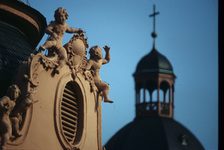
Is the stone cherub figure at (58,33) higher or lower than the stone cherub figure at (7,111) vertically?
higher

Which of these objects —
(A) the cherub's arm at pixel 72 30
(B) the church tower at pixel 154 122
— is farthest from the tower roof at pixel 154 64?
(A) the cherub's arm at pixel 72 30

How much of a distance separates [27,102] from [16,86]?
0.57m

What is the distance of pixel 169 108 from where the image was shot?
439 feet

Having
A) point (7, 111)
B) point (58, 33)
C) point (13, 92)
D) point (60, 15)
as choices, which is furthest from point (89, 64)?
point (7, 111)

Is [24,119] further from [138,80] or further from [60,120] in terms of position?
[138,80]

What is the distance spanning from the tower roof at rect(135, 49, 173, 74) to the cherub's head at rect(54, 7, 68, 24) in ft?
290

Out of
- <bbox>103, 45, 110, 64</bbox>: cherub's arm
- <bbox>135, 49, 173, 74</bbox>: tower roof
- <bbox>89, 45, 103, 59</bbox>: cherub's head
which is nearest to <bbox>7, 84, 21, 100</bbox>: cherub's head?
<bbox>89, 45, 103, 59</bbox>: cherub's head

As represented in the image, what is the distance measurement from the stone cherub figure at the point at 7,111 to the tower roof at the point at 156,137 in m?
85.5

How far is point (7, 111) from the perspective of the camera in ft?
135

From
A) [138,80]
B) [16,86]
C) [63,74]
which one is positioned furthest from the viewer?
[138,80]

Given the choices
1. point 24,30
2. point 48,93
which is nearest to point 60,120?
point 48,93

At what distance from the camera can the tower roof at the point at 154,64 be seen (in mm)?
134625

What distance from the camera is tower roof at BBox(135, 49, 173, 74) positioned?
442ft

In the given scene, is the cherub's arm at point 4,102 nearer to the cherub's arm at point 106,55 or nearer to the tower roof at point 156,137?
the cherub's arm at point 106,55
